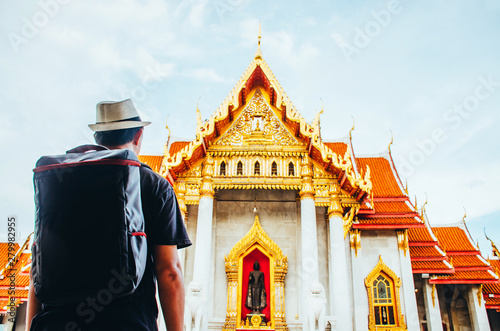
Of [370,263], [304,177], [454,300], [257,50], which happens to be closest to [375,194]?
[370,263]

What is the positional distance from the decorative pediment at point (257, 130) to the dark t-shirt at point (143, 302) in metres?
7.66

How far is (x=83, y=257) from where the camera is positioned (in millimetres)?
1207

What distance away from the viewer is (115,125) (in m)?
1.56

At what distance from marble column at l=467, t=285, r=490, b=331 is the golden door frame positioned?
9301mm

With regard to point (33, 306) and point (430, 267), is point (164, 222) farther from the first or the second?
point (430, 267)

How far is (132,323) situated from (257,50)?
352 inches

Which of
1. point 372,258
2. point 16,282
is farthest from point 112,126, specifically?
point 16,282

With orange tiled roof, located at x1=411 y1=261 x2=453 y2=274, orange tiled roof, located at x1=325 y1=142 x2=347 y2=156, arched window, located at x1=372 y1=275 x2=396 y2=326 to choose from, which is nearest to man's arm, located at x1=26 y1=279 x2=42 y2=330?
arched window, located at x1=372 y1=275 x2=396 y2=326

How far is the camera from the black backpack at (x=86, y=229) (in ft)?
3.94

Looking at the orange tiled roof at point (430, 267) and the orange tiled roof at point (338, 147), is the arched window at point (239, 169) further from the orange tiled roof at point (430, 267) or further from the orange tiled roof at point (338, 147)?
the orange tiled roof at point (430, 267)

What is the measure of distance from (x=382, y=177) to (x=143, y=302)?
1294cm

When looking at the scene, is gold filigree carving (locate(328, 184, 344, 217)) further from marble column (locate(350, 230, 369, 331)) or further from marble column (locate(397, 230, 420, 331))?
marble column (locate(397, 230, 420, 331))

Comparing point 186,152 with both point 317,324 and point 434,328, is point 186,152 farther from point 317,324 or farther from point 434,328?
point 434,328

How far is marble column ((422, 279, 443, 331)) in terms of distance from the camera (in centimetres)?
1259
